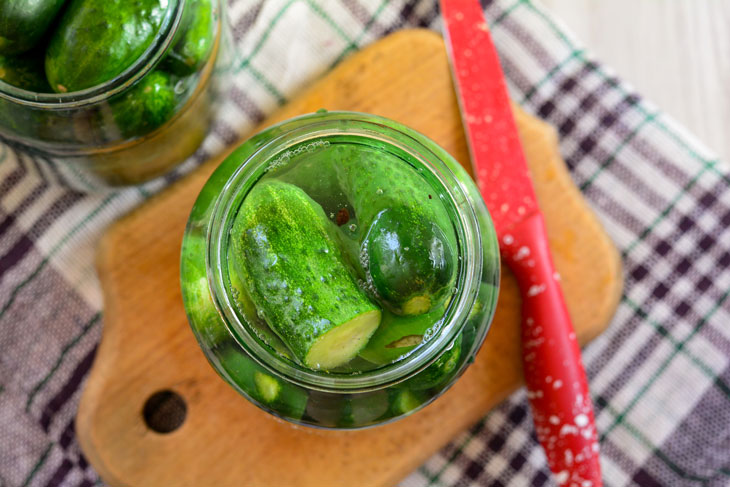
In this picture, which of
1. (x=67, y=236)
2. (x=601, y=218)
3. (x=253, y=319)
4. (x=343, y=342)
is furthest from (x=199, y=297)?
(x=601, y=218)

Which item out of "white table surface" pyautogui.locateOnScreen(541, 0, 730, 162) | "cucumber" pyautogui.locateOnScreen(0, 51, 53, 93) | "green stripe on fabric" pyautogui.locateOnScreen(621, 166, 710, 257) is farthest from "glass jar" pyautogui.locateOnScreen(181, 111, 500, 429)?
"white table surface" pyautogui.locateOnScreen(541, 0, 730, 162)

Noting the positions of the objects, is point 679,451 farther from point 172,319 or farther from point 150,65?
point 150,65

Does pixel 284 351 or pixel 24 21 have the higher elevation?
pixel 24 21

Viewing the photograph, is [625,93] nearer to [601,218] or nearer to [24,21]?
[601,218]

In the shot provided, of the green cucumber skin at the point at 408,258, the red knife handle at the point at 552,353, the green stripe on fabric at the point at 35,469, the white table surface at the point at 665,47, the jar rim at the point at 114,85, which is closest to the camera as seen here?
the green cucumber skin at the point at 408,258

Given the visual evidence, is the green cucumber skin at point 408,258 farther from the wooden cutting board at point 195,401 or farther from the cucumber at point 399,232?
the wooden cutting board at point 195,401

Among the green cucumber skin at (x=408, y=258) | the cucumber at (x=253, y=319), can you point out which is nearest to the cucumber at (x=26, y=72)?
the cucumber at (x=253, y=319)
